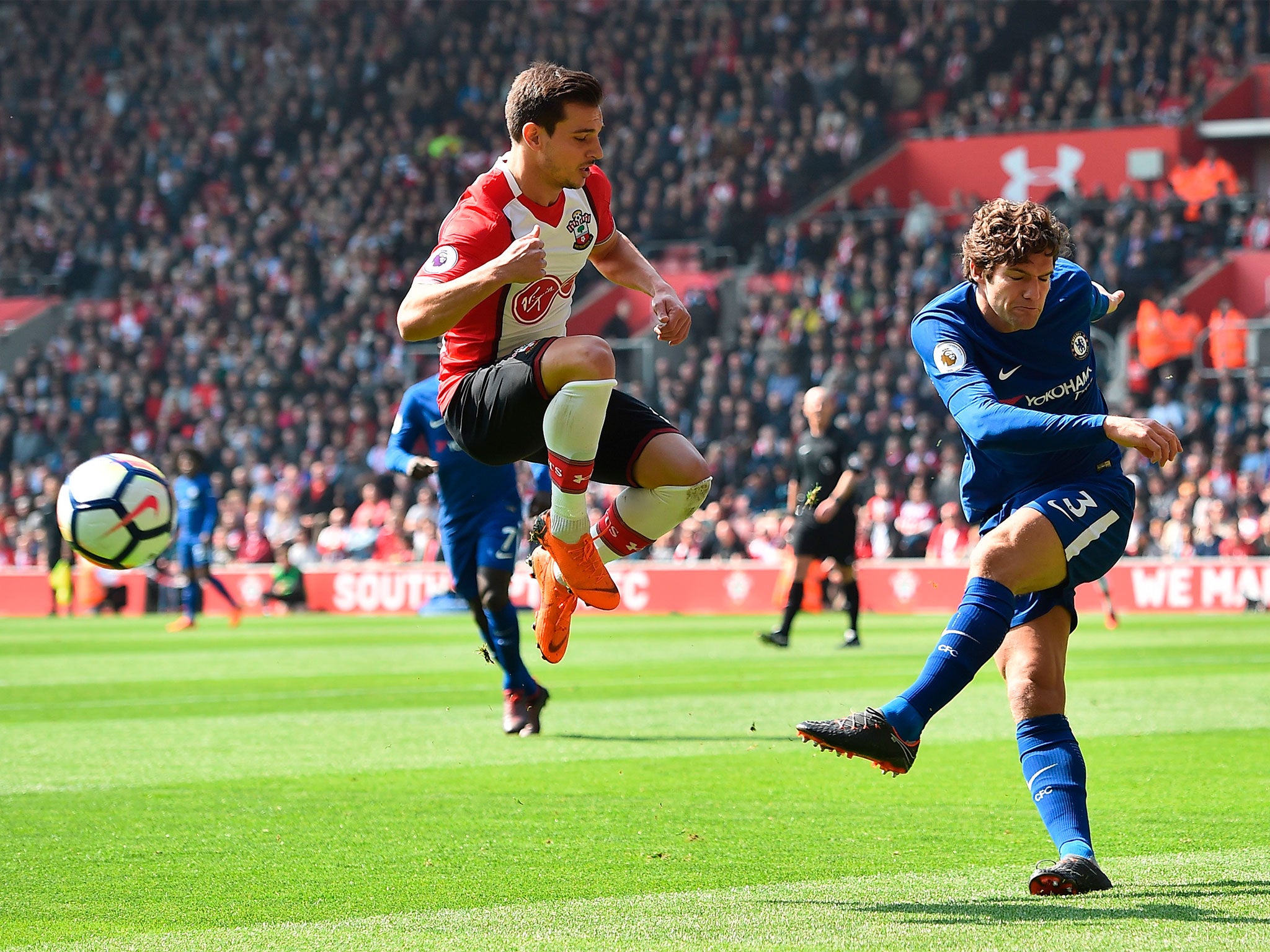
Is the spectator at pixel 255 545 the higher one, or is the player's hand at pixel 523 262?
the player's hand at pixel 523 262

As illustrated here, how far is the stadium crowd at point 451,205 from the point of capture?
23.5 m

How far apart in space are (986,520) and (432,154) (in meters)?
28.4

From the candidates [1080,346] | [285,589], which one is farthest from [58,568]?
[1080,346]

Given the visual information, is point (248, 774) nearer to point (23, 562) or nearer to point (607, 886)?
point (607, 886)

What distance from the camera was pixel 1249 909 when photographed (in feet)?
13.8

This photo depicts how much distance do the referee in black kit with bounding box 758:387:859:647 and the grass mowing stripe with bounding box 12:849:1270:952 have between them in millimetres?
9505

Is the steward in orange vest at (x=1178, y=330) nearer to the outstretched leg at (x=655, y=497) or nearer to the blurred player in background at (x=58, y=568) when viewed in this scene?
the blurred player in background at (x=58, y=568)

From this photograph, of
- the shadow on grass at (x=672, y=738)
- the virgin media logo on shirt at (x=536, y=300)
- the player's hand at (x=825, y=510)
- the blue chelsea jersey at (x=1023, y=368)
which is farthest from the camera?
the player's hand at (x=825, y=510)

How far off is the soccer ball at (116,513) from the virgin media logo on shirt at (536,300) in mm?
3994

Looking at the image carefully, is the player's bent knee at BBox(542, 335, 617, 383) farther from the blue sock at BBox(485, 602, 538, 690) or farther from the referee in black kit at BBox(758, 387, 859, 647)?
the referee in black kit at BBox(758, 387, 859, 647)

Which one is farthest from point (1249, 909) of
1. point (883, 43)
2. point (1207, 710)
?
point (883, 43)

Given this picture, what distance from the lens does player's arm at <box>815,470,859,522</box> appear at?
14.8 m

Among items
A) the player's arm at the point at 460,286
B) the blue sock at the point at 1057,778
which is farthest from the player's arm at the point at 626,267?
the blue sock at the point at 1057,778

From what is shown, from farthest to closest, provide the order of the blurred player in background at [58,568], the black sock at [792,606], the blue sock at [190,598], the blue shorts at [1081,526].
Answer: the blurred player in background at [58,568], the blue sock at [190,598], the black sock at [792,606], the blue shorts at [1081,526]
